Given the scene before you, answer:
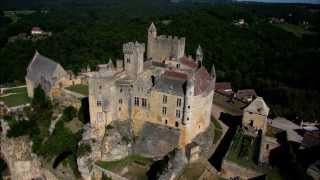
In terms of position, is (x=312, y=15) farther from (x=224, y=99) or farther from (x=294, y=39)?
(x=224, y=99)

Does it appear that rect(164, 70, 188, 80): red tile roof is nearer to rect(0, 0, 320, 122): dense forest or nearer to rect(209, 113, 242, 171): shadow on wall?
rect(209, 113, 242, 171): shadow on wall

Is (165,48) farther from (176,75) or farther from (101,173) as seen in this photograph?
(101,173)

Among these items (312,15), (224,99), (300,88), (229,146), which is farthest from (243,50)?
(229,146)

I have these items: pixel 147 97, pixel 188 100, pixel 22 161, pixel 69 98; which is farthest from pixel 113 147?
pixel 22 161

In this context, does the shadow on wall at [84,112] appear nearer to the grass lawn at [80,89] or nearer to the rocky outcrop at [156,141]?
the grass lawn at [80,89]

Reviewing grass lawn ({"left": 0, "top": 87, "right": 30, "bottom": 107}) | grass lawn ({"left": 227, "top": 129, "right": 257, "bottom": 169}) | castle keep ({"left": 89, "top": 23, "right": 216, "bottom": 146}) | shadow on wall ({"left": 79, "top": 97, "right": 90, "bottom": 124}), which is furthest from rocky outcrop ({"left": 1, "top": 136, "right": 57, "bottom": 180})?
grass lawn ({"left": 227, "top": 129, "right": 257, "bottom": 169})

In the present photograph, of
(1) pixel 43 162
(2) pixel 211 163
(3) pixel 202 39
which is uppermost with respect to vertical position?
(3) pixel 202 39

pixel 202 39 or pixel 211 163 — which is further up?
pixel 202 39
